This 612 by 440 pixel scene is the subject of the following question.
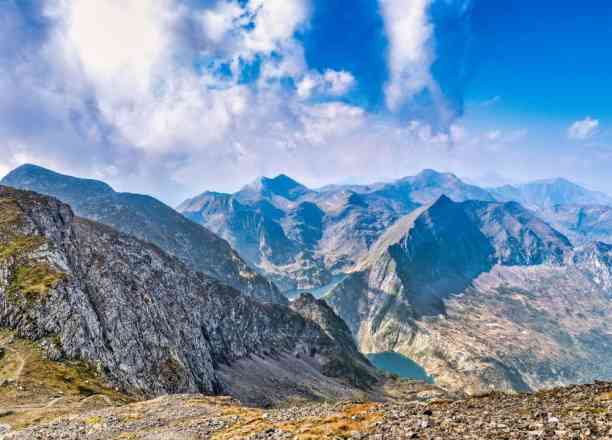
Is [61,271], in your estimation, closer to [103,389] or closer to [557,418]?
Result: [103,389]

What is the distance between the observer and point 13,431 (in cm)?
4362

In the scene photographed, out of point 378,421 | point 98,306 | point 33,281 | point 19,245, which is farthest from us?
point 98,306

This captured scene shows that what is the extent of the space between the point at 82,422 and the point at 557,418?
1899 inches

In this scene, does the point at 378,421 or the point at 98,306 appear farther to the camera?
the point at 98,306

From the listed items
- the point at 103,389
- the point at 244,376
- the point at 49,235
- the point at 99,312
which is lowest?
the point at 244,376

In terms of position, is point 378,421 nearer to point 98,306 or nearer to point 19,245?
point 98,306

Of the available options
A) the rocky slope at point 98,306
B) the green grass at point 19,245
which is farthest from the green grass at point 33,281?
the green grass at point 19,245

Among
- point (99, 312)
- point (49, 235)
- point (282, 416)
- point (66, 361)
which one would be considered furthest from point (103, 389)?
point (49, 235)

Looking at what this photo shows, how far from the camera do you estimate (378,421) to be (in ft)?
109

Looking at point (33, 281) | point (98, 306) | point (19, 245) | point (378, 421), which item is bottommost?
point (378, 421)

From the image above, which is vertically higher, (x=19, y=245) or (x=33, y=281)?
(x=19, y=245)

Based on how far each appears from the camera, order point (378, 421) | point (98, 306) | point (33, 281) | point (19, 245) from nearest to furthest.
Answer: point (378, 421) < point (33, 281) < point (19, 245) < point (98, 306)

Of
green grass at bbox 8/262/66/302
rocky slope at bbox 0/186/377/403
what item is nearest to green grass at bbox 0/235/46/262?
rocky slope at bbox 0/186/377/403

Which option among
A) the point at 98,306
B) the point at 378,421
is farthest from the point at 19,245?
the point at 378,421
